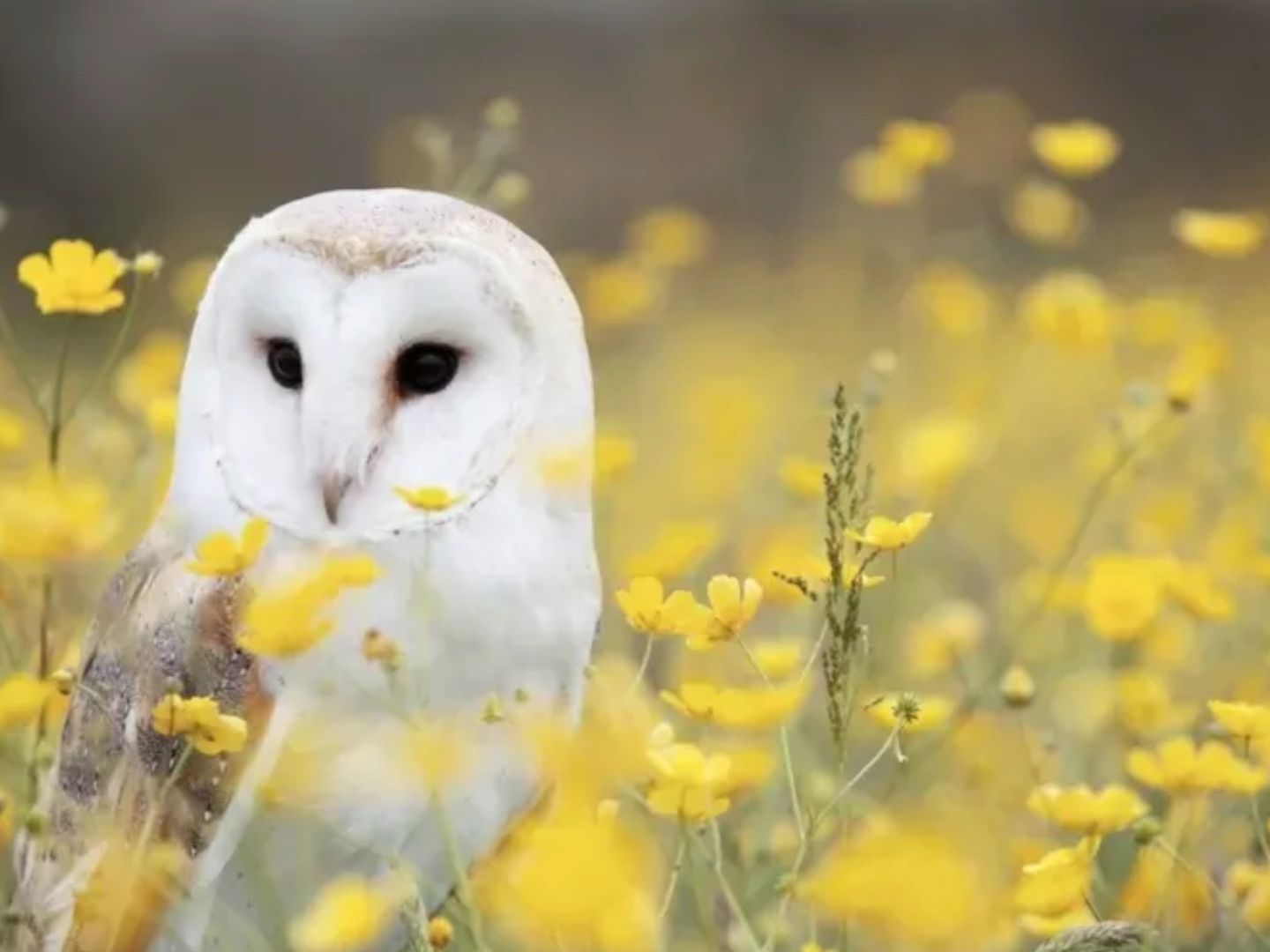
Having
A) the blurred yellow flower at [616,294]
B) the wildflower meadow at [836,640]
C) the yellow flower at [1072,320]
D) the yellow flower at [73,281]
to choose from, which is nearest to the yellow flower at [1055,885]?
the wildflower meadow at [836,640]

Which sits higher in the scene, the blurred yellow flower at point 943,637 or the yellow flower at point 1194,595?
the yellow flower at point 1194,595

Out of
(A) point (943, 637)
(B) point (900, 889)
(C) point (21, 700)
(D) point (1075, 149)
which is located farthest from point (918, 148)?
(B) point (900, 889)

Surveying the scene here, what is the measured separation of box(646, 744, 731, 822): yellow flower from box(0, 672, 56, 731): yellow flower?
304mm

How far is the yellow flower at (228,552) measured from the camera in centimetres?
119

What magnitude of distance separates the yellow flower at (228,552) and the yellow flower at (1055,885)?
412 mm

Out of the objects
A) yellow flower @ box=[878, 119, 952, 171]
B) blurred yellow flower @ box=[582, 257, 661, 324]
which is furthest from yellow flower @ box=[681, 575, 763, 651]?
blurred yellow flower @ box=[582, 257, 661, 324]

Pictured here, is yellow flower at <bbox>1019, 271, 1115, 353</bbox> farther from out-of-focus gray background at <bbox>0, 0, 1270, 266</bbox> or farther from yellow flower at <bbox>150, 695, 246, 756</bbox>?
out-of-focus gray background at <bbox>0, 0, 1270, 266</bbox>

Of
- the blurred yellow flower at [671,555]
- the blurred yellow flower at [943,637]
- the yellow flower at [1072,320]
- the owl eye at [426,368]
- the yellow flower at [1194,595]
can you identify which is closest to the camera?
the owl eye at [426,368]

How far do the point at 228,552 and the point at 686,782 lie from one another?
24cm

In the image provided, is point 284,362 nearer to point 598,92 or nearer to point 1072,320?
point 1072,320

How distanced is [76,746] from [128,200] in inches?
155

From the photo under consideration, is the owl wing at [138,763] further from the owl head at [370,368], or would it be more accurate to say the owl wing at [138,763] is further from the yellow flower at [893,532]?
the yellow flower at [893,532]

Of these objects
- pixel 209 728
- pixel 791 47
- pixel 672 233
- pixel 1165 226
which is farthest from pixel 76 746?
pixel 791 47

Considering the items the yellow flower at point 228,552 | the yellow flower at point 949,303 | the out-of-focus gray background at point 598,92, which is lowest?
the out-of-focus gray background at point 598,92
